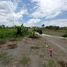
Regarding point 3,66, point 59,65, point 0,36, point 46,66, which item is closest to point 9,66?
point 3,66

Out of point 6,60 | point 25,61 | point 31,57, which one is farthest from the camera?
point 31,57

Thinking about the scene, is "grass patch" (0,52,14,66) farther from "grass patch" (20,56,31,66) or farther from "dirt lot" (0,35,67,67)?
"grass patch" (20,56,31,66)

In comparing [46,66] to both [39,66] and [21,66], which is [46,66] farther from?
[21,66]

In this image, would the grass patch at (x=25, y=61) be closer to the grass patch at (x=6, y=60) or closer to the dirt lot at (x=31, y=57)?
the dirt lot at (x=31, y=57)

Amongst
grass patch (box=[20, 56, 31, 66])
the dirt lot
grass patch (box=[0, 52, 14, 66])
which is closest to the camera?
the dirt lot

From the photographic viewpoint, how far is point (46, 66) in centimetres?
1508

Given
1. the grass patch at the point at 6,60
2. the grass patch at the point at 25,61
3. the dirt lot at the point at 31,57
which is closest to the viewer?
the dirt lot at the point at 31,57

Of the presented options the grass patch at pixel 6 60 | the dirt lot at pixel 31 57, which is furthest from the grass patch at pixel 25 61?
the grass patch at pixel 6 60

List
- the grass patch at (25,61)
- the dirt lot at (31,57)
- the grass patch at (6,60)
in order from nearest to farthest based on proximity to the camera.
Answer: the dirt lot at (31,57), the grass patch at (25,61), the grass patch at (6,60)

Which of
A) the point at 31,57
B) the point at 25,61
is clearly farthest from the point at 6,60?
the point at 31,57

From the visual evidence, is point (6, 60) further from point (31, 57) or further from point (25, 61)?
point (31, 57)

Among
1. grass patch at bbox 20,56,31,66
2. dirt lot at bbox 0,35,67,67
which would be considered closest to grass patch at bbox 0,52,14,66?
dirt lot at bbox 0,35,67,67

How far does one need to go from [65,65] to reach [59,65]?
496 millimetres

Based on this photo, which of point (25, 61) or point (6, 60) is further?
point (6, 60)
